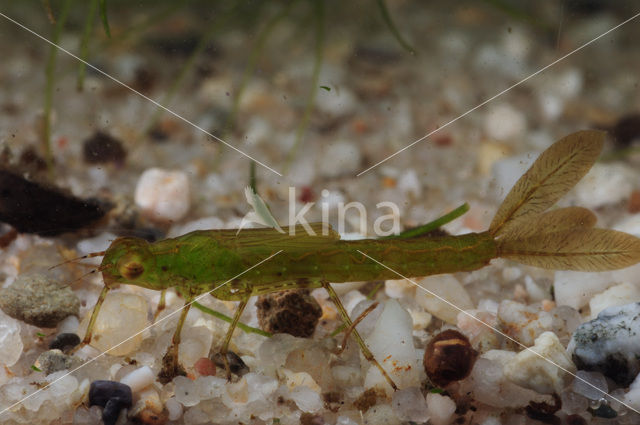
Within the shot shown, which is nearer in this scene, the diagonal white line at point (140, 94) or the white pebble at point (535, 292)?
the white pebble at point (535, 292)

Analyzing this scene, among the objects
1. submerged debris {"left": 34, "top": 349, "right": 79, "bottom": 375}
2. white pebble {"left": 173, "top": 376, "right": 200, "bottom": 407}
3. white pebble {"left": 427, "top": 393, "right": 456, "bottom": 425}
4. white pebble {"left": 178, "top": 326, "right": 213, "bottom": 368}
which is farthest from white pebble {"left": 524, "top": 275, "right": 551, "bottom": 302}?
submerged debris {"left": 34, "top": 349, "right": 79, "bottom": 375}

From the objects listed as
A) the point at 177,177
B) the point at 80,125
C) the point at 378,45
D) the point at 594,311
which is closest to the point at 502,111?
the point at 378,45

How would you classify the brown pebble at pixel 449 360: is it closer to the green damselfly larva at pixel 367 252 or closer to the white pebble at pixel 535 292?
the green damselfly larva at pixel 367 252

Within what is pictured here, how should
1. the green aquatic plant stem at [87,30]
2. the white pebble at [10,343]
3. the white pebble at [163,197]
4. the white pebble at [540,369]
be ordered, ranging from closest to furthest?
1. the white pebble at [540,369]
2. the white pebble at [10,343]
3. the green aquatic plant stem at [87,30]
4. the white pebble at [163,197]

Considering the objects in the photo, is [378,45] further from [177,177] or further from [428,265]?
[428,265]

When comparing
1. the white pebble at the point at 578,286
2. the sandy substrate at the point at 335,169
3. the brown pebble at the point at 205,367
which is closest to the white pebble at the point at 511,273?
the sandy substrate at the point at 335,169

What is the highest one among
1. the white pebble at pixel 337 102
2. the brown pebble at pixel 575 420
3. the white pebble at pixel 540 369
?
the white pebble at pixel 337 102
